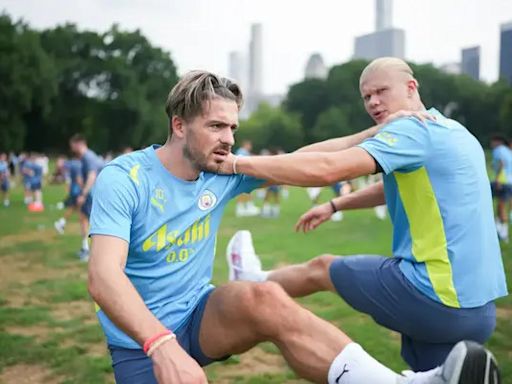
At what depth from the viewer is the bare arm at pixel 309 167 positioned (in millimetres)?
2797

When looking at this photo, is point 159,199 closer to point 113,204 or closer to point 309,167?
point 113,204

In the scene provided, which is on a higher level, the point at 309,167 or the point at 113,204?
the point at 309,167

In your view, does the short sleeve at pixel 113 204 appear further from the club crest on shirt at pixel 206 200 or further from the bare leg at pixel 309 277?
the bare leg at pixel 309 277

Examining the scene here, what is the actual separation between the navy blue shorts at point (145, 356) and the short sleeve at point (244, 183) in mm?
634

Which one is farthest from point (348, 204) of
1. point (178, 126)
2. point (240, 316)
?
point (240, 316)

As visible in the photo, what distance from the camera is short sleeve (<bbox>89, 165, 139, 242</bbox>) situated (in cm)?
240

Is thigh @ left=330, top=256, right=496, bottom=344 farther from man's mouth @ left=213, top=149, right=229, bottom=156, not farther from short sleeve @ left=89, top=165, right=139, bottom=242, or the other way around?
short sleeve @ left=89, top=165, right=139, bottom=242

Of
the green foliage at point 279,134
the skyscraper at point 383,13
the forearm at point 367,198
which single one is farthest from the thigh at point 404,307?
the skyscraper at point 383,13

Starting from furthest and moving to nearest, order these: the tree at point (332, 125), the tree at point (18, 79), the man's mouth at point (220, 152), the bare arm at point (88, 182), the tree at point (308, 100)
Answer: the tree at point (308, 100) < the tree at point (332, 125) < the tree at point (18, 79) < the bare arm at point (88, 182) < the man's mouth at point (220, 152)

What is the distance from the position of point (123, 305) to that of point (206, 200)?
3.24 ft

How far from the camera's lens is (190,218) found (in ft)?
9.58

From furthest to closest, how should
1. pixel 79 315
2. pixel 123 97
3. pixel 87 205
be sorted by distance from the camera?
pixel 123 97, pixel 87 205, pixel 79 315

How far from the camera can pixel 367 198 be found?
396cm

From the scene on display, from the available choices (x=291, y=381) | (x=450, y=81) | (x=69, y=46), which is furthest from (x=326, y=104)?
(x=291, y=381)
